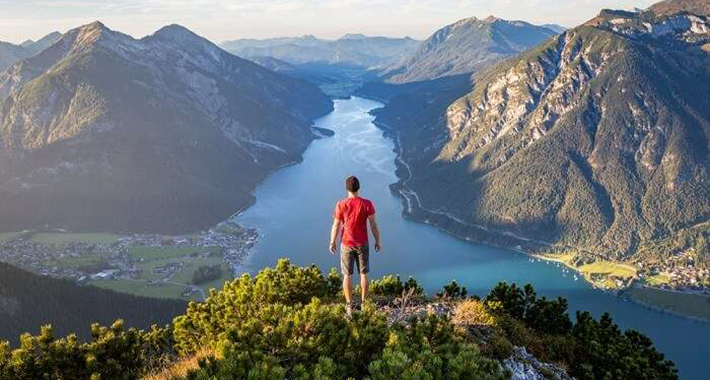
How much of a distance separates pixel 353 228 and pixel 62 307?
10104 cm

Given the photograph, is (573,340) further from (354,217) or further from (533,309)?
(354,217)

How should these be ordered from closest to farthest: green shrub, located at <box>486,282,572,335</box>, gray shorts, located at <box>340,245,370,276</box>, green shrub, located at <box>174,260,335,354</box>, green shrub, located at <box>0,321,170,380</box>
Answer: green shrub, located at <box>0,321,170,380</box>, gray shorts, located at <box>340,245,370,276</box>, green shrub, located at <box>174,260,335,354</box>, green shrub, located at <box>486,282,572,335</box>

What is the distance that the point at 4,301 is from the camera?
9862cm

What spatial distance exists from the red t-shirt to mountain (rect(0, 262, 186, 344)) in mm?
88963

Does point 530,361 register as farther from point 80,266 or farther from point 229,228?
point 229,228

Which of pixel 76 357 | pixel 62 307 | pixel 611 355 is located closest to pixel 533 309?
pixel 611 355

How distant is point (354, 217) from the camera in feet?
63.7

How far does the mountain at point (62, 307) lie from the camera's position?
96.4 meters

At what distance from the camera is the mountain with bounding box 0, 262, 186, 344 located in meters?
96.4

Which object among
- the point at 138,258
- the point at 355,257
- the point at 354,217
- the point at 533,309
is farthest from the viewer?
the point at 138,258

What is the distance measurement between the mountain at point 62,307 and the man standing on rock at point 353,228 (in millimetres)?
88338

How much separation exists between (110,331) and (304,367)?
36.5ft

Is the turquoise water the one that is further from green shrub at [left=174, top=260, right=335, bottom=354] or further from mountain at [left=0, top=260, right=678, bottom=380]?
green shrub at [left=174, top=260, right=335, bottom=354]

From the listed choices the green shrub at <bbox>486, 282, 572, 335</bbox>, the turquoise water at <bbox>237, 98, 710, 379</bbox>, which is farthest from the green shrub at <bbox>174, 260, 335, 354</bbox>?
the turquoise water at <bbox>237, 98, 710, 379</bbox>
